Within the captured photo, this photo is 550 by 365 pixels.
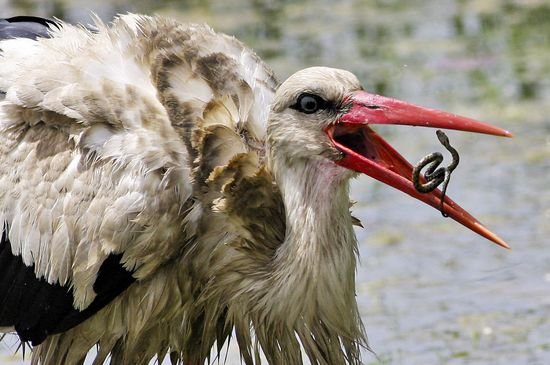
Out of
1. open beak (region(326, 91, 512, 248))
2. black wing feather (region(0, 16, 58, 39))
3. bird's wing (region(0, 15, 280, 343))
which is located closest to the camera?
open beak (region(326, 91, 512, 248))

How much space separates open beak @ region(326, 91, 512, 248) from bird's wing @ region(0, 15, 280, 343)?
43 cm

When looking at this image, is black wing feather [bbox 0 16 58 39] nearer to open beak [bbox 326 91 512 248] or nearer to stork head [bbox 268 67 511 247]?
stork head [bbox 268 67 511 247]

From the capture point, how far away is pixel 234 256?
18.8 feet

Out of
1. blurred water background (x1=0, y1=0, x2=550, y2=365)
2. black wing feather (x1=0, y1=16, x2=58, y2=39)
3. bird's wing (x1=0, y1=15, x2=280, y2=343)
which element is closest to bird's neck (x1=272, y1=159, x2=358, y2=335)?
bird's wing (x1=0, y1=15, x2=280, y2=343)

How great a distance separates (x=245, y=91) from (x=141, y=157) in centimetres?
52

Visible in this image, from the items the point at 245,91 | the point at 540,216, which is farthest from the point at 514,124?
the point at 245,91

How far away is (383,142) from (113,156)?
1.09m

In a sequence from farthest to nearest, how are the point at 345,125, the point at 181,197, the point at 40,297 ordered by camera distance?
the point at 40,297 → the point at 181,197 → the point at 345,125

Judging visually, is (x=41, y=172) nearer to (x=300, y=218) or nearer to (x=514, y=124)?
(x=300, y=218)

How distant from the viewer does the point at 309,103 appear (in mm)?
5426

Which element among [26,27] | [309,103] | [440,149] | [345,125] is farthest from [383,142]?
[440,149]

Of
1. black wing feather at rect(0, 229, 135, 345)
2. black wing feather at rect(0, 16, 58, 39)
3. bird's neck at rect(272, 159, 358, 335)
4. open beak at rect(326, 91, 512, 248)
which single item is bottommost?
black wing feather at rect(0, 229, 135, 345)

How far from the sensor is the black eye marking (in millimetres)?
5410

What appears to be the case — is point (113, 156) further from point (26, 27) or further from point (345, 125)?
point (26, 27)
